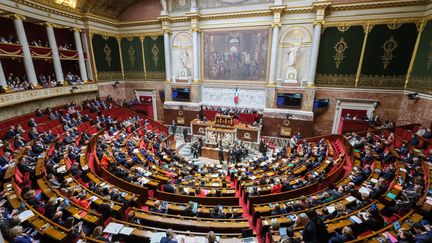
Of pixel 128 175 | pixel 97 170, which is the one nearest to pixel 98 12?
pixel 97 170

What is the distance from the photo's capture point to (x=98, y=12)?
1919 cm

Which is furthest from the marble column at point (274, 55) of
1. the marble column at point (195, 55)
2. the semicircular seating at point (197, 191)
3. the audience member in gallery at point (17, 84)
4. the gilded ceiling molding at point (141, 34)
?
the audience member in gallery at point (17, 84)

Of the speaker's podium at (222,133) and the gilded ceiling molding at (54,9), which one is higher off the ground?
the gilded ceiling molding at (54,9)

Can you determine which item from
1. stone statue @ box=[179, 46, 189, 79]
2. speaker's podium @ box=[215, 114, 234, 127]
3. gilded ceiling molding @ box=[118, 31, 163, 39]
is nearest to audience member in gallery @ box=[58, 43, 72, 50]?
gilded ceiling molding @ box=[118, 31, 163, 39]

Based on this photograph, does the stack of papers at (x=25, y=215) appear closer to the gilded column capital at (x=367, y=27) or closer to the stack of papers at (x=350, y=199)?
the stack of papers at (x=350, y=199)

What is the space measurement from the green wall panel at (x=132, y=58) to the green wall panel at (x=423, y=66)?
75.7 feet

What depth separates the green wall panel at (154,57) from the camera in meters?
21.0

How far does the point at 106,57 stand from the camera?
20.8 m

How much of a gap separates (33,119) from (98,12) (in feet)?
39.5

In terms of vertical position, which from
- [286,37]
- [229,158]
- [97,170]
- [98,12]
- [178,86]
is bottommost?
[229,158]

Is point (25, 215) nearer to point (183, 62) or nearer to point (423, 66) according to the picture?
point (183, 62)

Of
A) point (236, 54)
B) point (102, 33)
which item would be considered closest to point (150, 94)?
point (102, 33)

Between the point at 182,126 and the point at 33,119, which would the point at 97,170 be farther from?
the point at 182,126

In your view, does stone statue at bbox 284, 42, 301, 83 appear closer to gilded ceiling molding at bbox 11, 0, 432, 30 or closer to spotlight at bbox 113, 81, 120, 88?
gilded ceiling molding at bbox 11, 0, 432, 30
